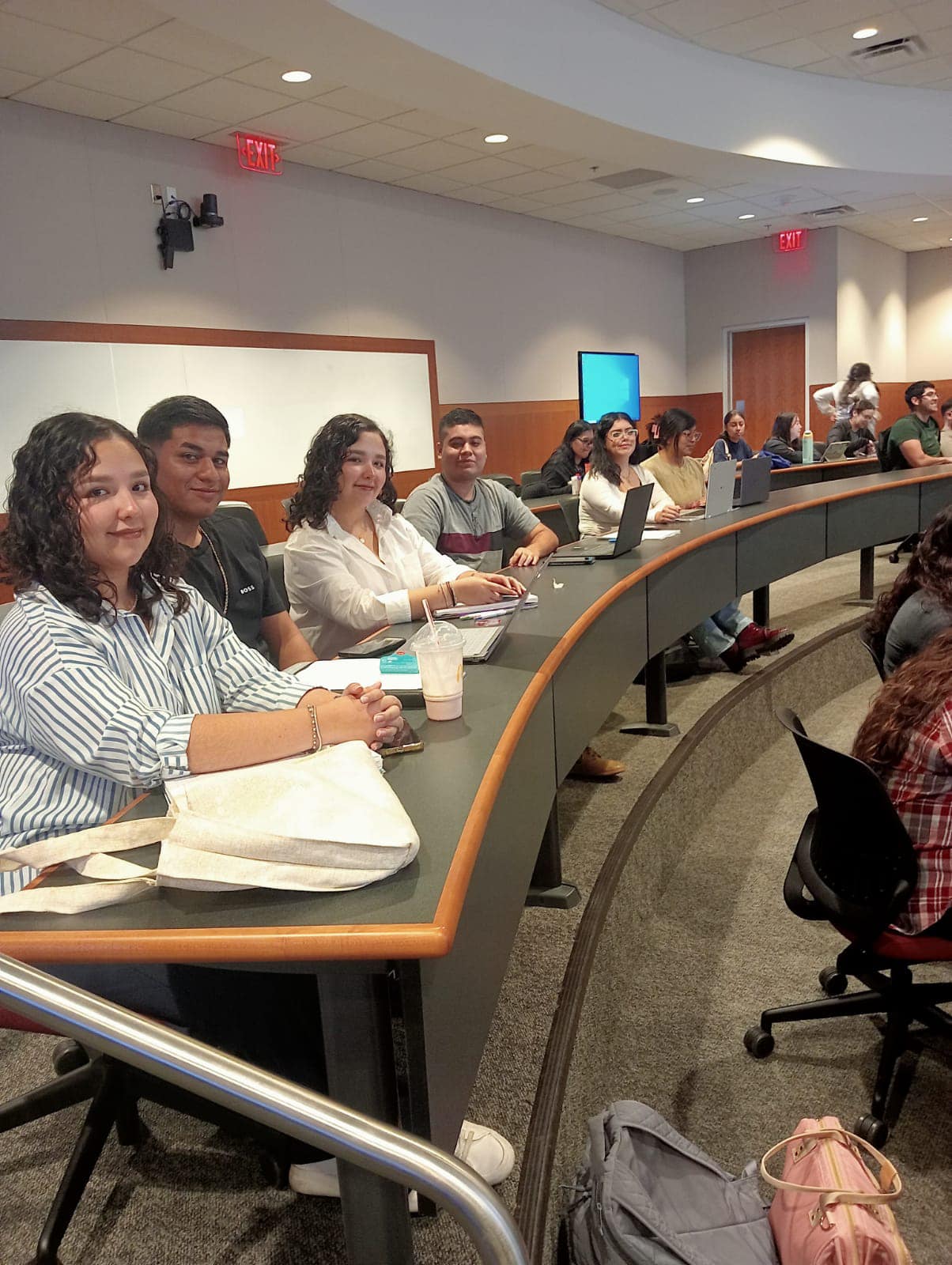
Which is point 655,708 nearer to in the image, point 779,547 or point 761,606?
point 779,547

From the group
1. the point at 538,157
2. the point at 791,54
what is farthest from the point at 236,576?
the point at 791,54

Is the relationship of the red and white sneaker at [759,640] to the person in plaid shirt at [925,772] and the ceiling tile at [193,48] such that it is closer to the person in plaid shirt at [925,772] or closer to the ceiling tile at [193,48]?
the person in plaid shirt at [925,772]

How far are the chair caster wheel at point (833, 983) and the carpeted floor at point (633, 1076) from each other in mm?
80

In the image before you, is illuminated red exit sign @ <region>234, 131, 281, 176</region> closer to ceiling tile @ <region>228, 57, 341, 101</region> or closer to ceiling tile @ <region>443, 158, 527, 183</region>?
ceiling tile @ <region>228, 57, 341, 101</region>

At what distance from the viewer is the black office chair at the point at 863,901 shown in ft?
5.22

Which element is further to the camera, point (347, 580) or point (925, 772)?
point (347, 580)

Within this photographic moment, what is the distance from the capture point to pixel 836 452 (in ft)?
25.6

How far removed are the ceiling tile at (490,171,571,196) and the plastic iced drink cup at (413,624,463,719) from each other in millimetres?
6549

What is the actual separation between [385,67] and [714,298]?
6.88m

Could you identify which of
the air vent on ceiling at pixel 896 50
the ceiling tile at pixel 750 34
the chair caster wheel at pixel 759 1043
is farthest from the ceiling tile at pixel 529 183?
the chair caster wheel at pixel 759 1043

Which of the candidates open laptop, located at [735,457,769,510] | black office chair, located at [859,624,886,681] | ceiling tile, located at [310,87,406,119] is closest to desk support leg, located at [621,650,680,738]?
black office chair, located at [859,624,886,681]

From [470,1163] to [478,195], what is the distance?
7694 millimetres

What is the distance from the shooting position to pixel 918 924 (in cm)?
161

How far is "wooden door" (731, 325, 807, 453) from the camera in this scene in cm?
1005
